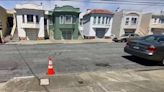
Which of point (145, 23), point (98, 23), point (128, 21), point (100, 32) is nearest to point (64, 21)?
point (98, 23)

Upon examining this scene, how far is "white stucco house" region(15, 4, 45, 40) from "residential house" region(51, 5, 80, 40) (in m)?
2.61

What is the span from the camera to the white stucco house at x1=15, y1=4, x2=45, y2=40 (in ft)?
83.2

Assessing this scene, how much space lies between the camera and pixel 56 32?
92.5 feet

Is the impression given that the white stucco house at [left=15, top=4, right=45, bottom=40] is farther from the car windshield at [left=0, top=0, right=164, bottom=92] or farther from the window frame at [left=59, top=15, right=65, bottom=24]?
the window frame at [left=59, top=15, right=65, bottom=24]

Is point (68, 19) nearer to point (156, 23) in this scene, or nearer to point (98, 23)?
point (98, 23)

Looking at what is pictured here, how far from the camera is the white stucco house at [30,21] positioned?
83.2ft

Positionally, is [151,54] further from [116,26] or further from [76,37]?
[116,26]

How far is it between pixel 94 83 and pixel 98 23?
88.4 ft

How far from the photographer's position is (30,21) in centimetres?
2612

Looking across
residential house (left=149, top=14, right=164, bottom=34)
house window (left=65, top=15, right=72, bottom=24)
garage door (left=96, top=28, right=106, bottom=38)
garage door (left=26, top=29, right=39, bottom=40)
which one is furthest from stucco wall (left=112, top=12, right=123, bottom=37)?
garage door (left=26, top=29, right=39, bottom=40)

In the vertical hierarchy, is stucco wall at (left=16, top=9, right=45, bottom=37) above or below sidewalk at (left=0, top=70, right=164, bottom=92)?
above

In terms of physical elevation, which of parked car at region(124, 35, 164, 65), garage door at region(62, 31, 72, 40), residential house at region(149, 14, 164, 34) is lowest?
garage door at region(62, 31, 72, 40)

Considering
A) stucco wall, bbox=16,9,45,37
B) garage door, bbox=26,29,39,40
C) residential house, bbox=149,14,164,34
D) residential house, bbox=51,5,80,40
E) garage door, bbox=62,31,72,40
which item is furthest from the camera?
residential house, bbox=149,14,164,34

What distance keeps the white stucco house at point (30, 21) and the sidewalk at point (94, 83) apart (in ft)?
73.5
